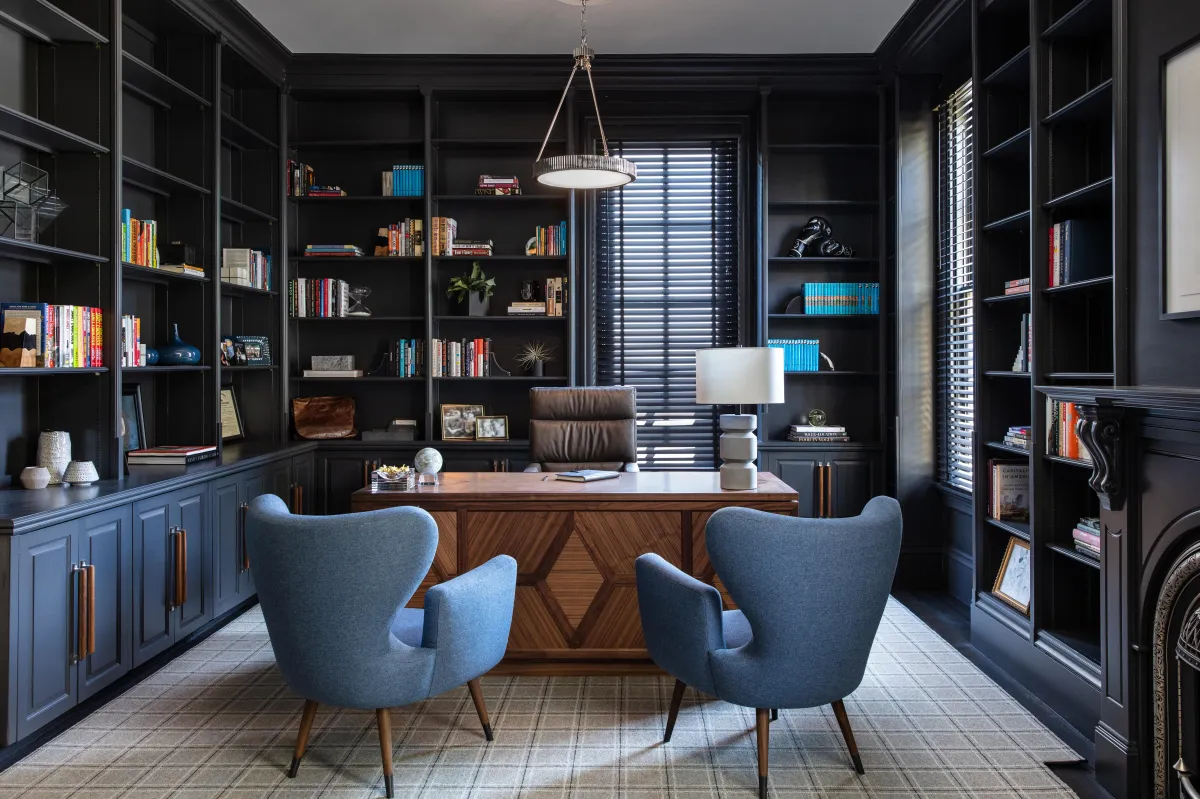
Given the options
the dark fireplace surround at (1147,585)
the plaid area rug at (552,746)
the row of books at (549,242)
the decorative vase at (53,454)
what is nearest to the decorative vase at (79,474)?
the decorative vase at (53,454)

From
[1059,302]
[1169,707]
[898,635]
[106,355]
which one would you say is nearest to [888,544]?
[1169,707]

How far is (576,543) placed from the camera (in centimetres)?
334

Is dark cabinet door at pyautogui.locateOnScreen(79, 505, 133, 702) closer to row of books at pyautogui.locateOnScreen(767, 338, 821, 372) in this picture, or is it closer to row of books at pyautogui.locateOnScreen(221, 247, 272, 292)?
row of books at pyautogui.locateOnScreen(221, 247, 272, 292)

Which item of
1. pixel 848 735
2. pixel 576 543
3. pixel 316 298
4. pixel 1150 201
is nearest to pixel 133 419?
pixel 316 298

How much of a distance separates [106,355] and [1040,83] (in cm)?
381

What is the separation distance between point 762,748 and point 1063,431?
5.46 ft

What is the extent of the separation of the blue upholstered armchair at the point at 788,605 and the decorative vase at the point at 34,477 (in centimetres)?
240

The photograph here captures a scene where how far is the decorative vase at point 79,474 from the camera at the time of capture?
3303 millimetres

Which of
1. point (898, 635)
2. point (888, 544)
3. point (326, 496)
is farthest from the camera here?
point (326, 496)

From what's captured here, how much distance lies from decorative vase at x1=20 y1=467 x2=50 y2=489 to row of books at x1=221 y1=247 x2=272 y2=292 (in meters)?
1.65

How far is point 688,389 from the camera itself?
5.67m

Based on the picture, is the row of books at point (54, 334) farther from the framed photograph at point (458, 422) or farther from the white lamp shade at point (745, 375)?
the white lamp shade at point (745, 375)

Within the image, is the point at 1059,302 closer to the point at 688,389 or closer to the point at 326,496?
the point at 688,389

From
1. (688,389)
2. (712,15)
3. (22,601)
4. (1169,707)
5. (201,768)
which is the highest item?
(712,15)
